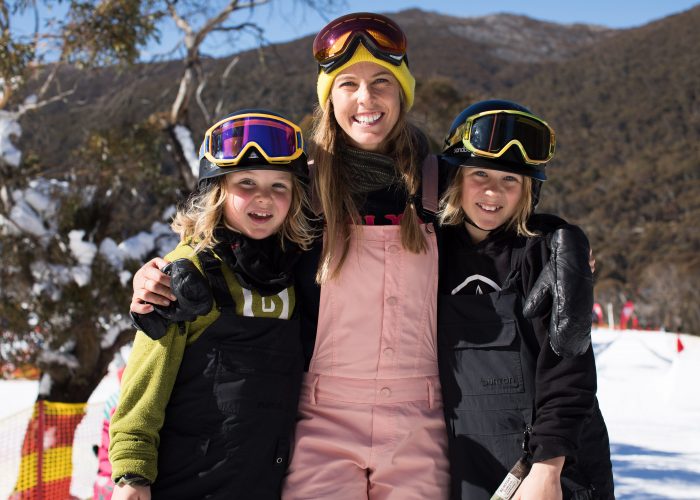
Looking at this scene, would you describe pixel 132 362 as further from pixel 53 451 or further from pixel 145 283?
pixel 53 451

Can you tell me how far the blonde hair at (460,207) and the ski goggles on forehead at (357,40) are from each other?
0.52 meters

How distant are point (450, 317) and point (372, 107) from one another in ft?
2.63

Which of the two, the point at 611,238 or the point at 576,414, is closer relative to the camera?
the point at 576,414

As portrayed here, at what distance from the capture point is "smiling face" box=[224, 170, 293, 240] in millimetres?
2293

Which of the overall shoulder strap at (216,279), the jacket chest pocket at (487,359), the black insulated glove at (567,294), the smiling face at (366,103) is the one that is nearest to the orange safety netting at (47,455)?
the overall shoulder strap at (216,279)

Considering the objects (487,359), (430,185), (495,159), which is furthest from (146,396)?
(495,159)

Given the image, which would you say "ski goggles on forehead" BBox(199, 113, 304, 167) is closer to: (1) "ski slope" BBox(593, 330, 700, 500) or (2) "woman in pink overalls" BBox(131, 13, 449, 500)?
(2) "woman in pink overalls" BBox(131, 13, 449, 500)

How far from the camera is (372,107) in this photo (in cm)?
244

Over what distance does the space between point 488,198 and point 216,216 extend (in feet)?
3.08

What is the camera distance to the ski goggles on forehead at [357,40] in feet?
8.16

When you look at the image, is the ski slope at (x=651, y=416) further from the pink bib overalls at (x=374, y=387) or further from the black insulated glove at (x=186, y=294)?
the black insulated glove at (x=186, y=294)

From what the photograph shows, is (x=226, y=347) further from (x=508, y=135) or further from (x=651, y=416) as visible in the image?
(x=651, y=416)

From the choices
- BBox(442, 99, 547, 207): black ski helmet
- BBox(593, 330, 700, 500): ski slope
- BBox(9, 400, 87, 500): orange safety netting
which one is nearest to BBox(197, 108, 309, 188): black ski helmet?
BBox(442, 99, 547, 207): black ski helmet

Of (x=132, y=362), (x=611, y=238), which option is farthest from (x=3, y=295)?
(x=611, y=238)
